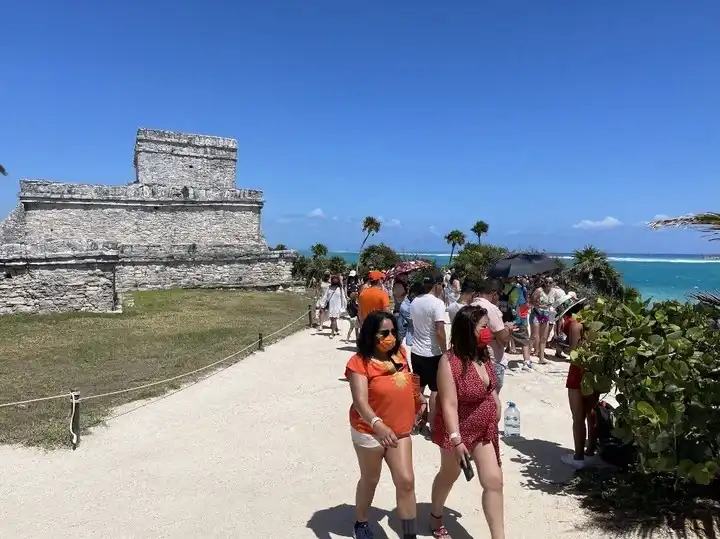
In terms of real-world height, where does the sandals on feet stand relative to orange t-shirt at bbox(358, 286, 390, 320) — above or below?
below

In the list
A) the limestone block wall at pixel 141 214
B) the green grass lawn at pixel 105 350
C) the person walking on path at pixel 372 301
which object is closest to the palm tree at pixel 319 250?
the limestone block wall at pixel 141 214

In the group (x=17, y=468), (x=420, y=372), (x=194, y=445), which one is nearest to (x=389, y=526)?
(x=420, y=372)

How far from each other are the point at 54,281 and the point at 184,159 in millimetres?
12153

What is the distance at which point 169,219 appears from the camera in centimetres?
2355

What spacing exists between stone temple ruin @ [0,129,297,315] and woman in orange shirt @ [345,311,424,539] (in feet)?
54.8

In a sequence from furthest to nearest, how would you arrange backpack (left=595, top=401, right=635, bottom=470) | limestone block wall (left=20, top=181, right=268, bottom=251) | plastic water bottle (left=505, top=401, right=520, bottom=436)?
limestone block wall (left=20, top=181, right=268, bottom=251), plastic water bottle (left=505, top=401, right=520, bottom=436), backpack (left=595, top=401, right=635, bottom=470)

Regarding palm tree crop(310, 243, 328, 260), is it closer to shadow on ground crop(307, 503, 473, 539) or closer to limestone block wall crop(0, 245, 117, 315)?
limestone block wall crop(0, 245, 117, 315)

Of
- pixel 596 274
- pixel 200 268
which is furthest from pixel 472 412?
pixel 596 274

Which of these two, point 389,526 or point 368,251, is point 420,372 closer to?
point 389,526

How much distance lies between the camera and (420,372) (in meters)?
5.41

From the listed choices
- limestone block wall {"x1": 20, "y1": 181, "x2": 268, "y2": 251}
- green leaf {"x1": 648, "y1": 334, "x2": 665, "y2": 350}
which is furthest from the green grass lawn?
limestone block wall {"x1": 20, "y1": 181, "x2": 268, "y2": 251}

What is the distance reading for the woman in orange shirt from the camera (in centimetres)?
329

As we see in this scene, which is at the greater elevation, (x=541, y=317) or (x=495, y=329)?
(x=495, y=329)

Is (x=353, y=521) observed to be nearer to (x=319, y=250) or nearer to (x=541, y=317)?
(x=541, y=317)
